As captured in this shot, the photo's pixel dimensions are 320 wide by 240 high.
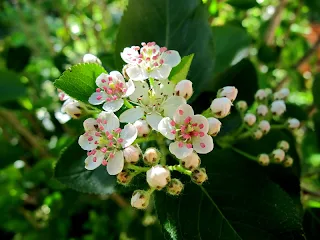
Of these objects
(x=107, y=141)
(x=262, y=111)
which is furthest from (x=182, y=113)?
(x=262, y=111)

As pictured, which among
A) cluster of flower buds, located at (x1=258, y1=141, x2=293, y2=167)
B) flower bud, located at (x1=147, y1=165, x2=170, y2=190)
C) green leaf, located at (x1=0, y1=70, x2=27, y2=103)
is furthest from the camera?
green leaf, located at (x1=0, y1=70, x2=27, y2=103)

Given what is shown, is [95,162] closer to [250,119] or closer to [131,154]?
[131,154]

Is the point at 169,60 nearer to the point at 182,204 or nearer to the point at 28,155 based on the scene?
the point at 182,204

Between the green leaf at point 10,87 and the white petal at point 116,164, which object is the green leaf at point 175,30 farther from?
the green leaf at point 10,87

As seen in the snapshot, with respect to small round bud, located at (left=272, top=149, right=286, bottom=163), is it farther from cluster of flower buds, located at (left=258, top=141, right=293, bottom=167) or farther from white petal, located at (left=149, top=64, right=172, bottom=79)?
white petal, located at (left=149, top=64, right=172, bottom=79)

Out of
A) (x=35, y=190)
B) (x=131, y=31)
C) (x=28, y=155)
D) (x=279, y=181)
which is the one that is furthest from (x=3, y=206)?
(x=279, y=181)

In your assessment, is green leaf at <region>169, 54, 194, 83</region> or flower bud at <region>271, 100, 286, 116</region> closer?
green leaf at <region>169, 54, 194, 83</region>

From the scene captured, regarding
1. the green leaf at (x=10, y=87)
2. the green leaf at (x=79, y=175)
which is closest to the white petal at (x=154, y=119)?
the green leaf at (x=79, y=175)

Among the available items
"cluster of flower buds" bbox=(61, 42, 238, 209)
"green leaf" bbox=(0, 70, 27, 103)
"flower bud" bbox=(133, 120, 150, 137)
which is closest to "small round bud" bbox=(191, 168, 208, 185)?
"cluster of flower buds" bbox=(61, 42, 238, 209)
